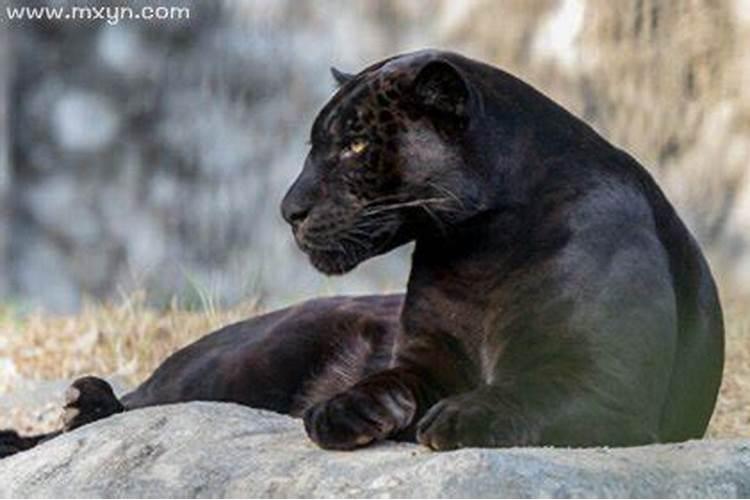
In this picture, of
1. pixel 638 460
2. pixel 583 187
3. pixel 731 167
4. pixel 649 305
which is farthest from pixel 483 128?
pixel 731 167

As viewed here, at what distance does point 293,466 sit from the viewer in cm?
322

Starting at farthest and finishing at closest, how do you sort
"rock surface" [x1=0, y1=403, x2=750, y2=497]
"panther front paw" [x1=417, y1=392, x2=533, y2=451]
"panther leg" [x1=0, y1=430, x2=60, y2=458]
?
1. "panther leg" [x1=0, y1=430, x2=60, y2=458]
2. "panther front paw" [x1=417, y1=392, x2=533, y2=451]
3. "rock surface" [x1=0, y1=403, x2=750, y2=497]

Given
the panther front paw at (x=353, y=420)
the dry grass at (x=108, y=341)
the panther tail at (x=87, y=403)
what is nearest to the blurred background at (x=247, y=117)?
the dry grass at (x=108, y=341)

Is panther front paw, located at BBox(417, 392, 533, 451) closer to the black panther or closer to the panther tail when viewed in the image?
the black panther

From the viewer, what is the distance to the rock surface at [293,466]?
9.70 feet

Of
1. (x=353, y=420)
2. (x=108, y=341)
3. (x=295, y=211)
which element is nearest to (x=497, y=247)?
(x=295, y=211)

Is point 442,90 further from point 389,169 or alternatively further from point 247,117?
point 247,117

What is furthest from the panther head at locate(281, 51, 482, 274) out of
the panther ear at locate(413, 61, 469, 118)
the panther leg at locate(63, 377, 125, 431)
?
the panther leg at locate(63, 377, 125, 431)

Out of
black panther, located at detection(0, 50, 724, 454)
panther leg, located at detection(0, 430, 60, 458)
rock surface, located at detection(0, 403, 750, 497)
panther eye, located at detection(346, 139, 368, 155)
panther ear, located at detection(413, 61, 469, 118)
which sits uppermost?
panther ear, located at detection(413, 61, 469, 118)

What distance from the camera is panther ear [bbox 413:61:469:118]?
348 cm

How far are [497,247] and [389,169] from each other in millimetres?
255

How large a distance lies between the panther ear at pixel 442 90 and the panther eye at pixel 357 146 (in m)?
0.12

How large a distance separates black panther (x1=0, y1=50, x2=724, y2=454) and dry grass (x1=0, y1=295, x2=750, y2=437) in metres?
2.39

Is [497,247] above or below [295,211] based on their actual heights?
below
